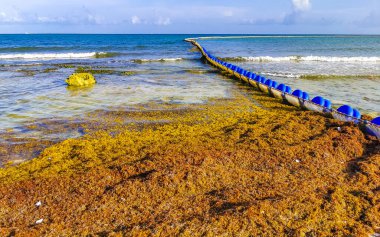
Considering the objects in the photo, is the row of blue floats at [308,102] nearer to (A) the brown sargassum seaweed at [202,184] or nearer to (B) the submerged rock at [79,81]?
(A) the brown sargassum seaweed at [202,184]

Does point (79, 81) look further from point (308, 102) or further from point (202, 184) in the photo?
point (202, 184)

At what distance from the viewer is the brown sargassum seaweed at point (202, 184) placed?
428 centimetres

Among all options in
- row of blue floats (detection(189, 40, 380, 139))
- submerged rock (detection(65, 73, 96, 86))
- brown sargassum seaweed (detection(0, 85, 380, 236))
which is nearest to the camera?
brown sargassum seaweed (detection(0, 85, 380, 236))

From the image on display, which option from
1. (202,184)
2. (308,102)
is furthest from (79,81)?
(202,184)

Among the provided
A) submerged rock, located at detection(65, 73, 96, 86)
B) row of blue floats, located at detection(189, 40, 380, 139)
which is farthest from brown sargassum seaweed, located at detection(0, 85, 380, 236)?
submerged rock, located at detection(65, 73, 96, 86)

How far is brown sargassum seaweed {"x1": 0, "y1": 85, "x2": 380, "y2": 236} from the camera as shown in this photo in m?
4.28

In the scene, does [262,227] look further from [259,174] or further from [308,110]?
[308,110]

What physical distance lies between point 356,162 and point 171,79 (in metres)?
14.0

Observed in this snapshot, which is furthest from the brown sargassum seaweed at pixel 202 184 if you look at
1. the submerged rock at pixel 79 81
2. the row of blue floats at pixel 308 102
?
the submerged rock at pixel 79 81

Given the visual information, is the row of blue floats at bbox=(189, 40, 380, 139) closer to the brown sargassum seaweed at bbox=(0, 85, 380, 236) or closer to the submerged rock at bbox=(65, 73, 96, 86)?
the brown sargassum seaweed at bbox=(0, 85, 380, 236)

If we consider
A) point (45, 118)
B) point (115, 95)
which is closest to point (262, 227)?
point (45, 118)

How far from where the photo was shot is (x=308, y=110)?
417 inches

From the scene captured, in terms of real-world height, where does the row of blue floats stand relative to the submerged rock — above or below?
above

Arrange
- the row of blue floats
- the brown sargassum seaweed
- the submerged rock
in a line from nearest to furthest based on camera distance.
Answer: the brown sargassum seaweed < the row of blue floats < the submerged rock
